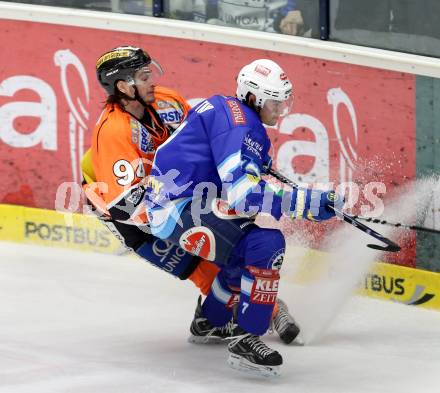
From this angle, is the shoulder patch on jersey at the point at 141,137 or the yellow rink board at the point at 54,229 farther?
the yellow rink board at the point at 54,229

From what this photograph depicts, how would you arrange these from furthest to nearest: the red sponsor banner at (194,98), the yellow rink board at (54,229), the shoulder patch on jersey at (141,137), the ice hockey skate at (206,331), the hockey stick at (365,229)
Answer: the yellow rink board at (54,229), the red sponsor banner at (194,98), the ice hockey skate at (206,331), the shoulder patch on jersey at (141,137), the hockey stick at (365,229)

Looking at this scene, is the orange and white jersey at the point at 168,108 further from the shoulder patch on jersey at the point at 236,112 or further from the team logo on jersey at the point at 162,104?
the shoulder patch on jersey at the point at 236,112

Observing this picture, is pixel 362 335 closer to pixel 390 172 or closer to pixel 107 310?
pixel 390 172

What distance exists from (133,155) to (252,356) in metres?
0.96

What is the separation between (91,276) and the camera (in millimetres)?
6344

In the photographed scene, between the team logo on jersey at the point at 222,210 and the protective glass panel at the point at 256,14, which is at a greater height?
the protective glass panel at the point at 256,14

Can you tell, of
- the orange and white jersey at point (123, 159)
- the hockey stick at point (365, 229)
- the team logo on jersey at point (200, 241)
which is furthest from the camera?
the orange and white jersey at point (123, 159)

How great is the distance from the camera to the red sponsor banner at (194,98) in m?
5.80

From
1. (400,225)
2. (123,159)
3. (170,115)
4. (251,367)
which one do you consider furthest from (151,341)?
(400,225)

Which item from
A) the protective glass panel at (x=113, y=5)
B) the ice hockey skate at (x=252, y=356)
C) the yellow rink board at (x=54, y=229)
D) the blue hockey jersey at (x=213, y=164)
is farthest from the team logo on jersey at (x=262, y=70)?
the yellow rink board at (x=54, y=229)

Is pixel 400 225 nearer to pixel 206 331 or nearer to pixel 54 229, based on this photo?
pixel 206 331

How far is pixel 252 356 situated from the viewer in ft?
15.8

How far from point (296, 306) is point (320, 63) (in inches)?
47.5

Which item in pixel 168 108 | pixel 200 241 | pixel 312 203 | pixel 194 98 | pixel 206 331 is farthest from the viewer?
pixel 194 98
